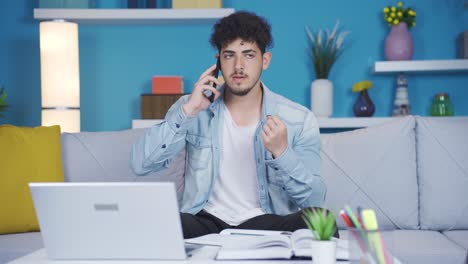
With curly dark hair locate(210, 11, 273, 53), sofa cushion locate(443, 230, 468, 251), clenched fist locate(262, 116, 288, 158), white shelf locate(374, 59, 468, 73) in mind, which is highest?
curly dark hair locate(210, 11, 273, 53)

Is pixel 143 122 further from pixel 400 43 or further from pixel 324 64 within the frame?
pixel 400 43

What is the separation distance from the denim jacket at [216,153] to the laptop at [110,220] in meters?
0.79

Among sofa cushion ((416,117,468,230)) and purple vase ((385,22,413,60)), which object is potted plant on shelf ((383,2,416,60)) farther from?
sofa cushion ((416,117,468,230))

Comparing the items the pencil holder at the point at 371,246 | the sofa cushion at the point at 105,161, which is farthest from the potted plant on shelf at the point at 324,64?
the pencil holder at the point at 371,246

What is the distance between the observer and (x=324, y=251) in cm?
115

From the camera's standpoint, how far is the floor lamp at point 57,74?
3426mm

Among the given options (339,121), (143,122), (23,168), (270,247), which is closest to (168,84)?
(143,122)

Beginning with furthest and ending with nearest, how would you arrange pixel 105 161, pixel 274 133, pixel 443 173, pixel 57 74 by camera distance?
pixel 57 74
pixel 105 161
pixel 443 173
pixel 274 133

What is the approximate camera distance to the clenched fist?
1.84 m

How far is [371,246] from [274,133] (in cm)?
89

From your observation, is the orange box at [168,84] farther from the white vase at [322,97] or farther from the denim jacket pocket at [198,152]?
the denim jacket pocket at [198,152]

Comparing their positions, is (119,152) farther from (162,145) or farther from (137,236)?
(137,236)

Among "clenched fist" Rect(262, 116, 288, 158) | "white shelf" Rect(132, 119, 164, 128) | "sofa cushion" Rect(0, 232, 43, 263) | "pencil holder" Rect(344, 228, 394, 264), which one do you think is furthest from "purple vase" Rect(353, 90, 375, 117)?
"pencil holder" Rect(344, 228, 394, 264)

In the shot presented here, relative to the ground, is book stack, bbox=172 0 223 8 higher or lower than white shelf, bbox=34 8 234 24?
higher
